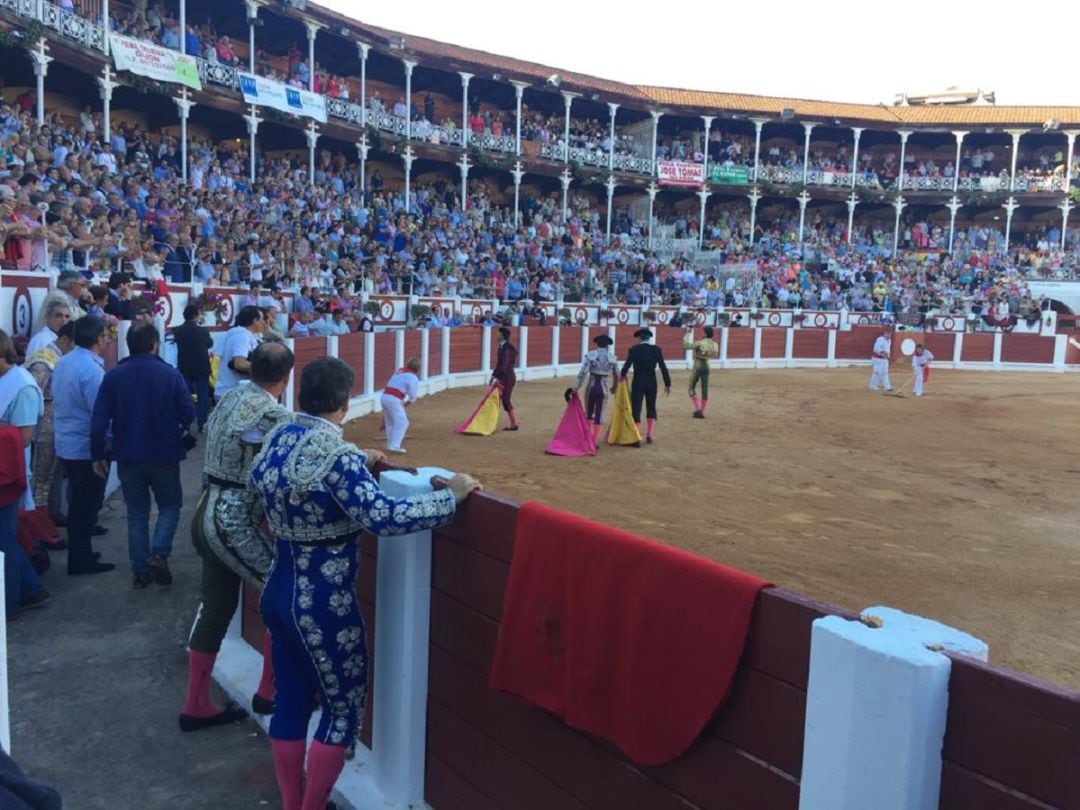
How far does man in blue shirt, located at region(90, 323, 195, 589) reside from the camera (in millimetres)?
4613

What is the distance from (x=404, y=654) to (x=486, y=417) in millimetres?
8656

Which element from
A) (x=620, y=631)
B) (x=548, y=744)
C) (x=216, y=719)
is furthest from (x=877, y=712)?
(x=216, y=719)

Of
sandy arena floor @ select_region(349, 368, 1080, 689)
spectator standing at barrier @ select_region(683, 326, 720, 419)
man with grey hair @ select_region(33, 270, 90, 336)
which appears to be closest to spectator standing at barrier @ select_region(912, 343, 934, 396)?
sandy arena floor @ select_region(349, 368, 1080, 689)

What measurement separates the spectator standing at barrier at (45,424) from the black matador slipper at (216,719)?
258 centimetres

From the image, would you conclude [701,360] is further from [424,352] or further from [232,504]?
[232,504]

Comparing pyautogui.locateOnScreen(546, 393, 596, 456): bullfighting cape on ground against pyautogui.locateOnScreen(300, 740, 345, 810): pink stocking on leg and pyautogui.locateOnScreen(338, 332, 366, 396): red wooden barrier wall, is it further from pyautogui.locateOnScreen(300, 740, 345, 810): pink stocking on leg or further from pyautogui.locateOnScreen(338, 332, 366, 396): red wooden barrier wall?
pyautogui.locateOnScreen(300, 740, 345, 810): pink stocking on leg

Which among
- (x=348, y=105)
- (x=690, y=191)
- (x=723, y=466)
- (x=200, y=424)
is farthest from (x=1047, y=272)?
(x=200, y=424)

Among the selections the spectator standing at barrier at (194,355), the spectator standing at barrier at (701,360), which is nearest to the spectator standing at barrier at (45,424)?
the spectator standing at barrier at (194,355)

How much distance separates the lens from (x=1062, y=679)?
13.2 feet

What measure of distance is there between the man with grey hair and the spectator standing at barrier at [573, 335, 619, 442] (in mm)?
6070

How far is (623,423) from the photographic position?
36.0 feet

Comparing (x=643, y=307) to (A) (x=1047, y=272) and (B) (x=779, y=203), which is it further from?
(A) (x=1047, y=272)

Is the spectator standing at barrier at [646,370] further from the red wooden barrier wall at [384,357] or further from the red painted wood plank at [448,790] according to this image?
the red painted wood plank at [448,790]

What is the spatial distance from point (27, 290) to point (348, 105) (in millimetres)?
20659
